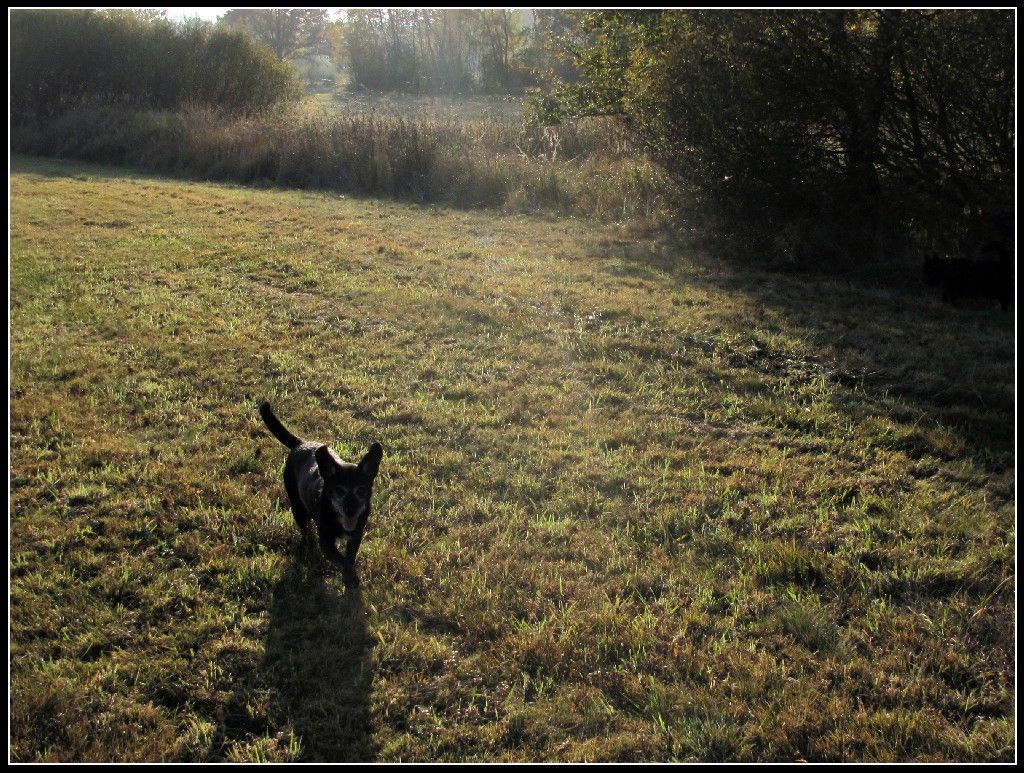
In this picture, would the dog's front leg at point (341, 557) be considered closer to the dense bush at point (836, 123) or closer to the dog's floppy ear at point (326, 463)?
the dog's floppy ear at point (326, 463)

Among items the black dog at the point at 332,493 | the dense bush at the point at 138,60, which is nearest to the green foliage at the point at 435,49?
the dense bush at the point at 138,60

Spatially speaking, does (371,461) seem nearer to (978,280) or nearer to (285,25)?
(978,280)

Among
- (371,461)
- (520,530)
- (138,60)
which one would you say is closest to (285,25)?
(138,60)

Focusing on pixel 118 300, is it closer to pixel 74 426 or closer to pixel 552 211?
pixel 74 426

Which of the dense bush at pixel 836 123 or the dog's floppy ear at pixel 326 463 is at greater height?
the dense bush at pixel 836 123

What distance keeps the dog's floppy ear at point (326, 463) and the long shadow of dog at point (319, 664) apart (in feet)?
2.04

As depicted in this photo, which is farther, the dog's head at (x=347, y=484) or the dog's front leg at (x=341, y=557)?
the dog's front leg at (x=341, y=557)

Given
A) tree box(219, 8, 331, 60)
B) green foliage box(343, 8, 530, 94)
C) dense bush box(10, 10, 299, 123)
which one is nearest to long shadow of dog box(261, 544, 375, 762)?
dense bush box(10, 10, 299, 123)

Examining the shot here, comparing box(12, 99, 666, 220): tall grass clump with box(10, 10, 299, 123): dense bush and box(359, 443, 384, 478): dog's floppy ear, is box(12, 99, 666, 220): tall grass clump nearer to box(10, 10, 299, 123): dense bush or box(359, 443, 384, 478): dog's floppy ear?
box(10, 10, 299, 123): dense bush

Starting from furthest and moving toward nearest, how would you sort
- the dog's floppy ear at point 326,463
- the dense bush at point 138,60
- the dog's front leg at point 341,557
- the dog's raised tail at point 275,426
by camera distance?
the dense bush at point 138,60 < the dog's raised tail at point 275,426 < the dog's front leg at point 341,557 < the dog's floppy ear at point 326,463

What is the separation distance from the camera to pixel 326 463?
360 centimetres

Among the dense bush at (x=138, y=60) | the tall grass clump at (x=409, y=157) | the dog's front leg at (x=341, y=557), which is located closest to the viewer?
the dog's front leg at (x=341, y=557)

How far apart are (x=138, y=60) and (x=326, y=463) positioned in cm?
2857

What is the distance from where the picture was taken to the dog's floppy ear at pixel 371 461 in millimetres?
3646
